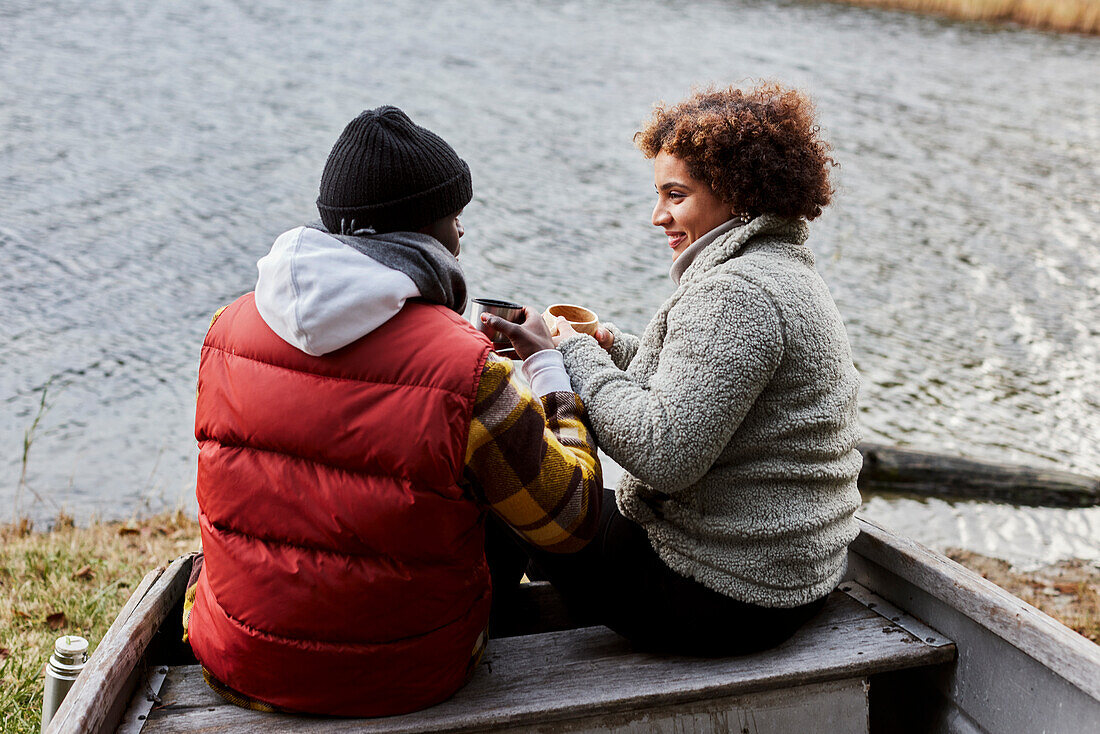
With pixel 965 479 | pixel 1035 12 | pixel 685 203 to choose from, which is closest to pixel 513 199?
pixel 965 479

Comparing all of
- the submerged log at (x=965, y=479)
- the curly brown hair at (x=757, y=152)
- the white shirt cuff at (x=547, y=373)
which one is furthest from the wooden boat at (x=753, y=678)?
the submerged log at (x=965, y=479)

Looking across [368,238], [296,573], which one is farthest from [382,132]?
[296,573]

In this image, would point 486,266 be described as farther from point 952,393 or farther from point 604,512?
point 604,512

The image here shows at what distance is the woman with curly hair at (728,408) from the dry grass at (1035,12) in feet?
65.2

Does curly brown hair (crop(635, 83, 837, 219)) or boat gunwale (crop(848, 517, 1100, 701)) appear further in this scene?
curly brown hair (crop(635, 83, 837, 219))

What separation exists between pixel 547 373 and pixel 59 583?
2.49 metres

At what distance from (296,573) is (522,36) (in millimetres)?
14890

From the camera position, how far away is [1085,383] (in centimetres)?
667

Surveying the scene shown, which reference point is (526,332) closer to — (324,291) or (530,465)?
(530,465)

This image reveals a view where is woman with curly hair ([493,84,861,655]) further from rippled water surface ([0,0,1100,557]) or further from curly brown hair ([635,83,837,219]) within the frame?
rippled water surface ([0,0,1100,557])

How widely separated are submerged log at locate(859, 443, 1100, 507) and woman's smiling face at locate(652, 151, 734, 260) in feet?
10.9

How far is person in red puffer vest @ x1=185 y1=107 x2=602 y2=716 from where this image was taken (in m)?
1.69

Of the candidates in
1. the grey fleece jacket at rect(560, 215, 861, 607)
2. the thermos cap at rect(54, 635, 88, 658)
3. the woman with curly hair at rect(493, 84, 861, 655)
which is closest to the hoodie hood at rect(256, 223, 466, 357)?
the woman with curly hair at rect(493, 84, 861, 655)

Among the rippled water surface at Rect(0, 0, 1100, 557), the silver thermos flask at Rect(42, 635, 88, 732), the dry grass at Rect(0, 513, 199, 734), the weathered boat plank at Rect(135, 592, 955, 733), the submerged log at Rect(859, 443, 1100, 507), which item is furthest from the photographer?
the rippled water surface at Rect(0, 0, 1100, 557)
